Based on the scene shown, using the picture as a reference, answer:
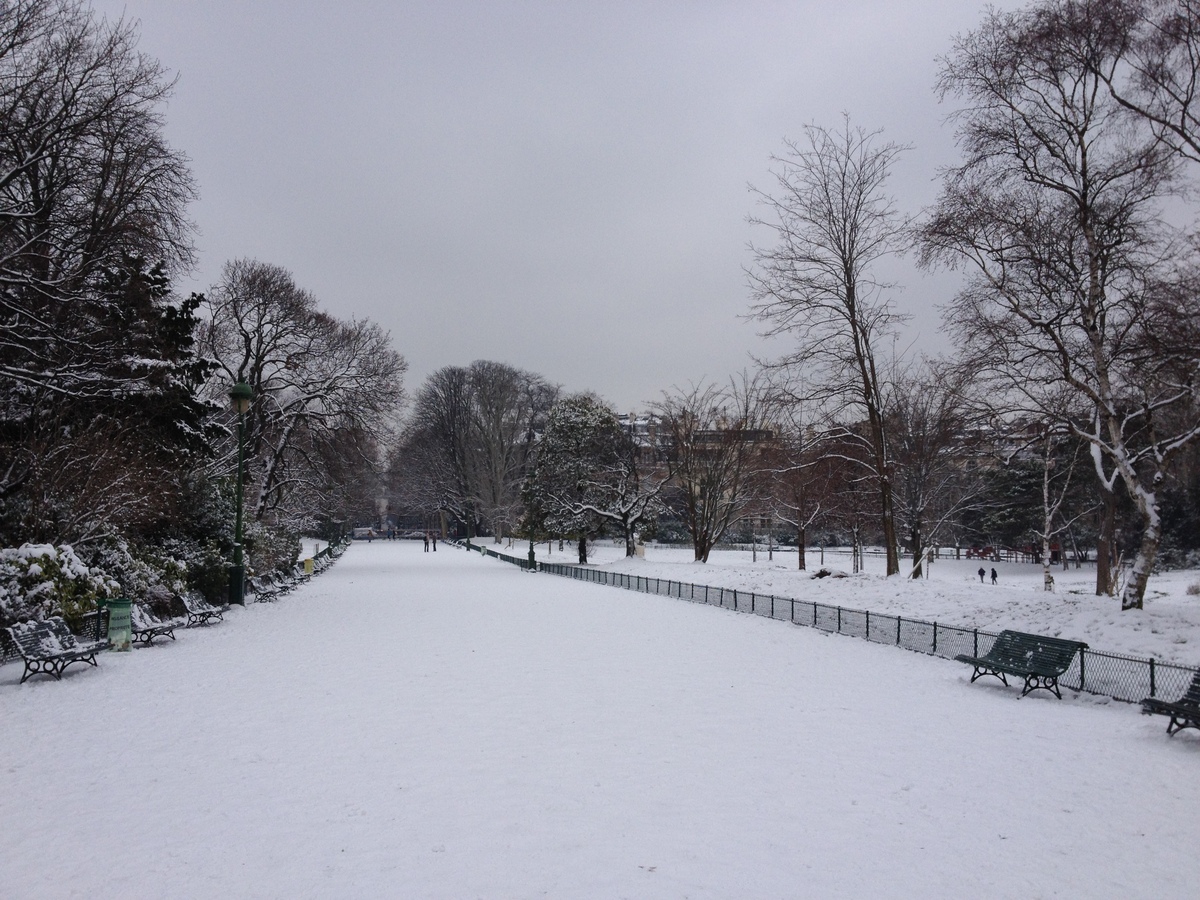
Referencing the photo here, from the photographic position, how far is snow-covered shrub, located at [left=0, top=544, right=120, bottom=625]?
39.5 feet

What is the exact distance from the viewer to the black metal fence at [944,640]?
10.5 meters

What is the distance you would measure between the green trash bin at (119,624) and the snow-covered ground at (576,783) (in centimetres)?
48

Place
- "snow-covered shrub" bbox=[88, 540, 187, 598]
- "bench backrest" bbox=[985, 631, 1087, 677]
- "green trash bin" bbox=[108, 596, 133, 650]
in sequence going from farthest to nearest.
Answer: "snow-covered shrub" bbox=[88, 540, 187, 598] → "green trash bin" bbox=[108, 596, 133, 650] → "bench backrest" bbox=[985, 631, 1087, 677]

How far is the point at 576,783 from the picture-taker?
6.72 metres

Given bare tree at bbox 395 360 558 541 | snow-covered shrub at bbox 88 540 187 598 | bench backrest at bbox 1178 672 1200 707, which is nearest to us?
bench backrest at bbox 1178 672 1200 707

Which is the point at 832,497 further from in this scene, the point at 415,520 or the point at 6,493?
the point at 415,520

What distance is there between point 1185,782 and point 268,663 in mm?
12275

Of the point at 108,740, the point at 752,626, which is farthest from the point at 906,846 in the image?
the point at 752,626

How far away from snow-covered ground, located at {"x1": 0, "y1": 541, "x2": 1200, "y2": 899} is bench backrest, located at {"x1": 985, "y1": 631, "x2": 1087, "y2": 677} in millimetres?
502

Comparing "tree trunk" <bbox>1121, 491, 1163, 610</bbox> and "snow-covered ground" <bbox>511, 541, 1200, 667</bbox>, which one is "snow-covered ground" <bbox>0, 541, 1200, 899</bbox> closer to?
"snow-covered ground" <bbox>511, 541, 1200, 667</bbox>

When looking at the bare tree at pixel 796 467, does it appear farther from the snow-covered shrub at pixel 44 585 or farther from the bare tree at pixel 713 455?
the snow-covered shrub at pixel 44 585

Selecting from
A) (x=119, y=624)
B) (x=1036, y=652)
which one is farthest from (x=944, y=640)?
(x=119, y=624)

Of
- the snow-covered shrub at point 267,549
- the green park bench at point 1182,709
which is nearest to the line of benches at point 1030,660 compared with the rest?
the green park bench at point 1182,709

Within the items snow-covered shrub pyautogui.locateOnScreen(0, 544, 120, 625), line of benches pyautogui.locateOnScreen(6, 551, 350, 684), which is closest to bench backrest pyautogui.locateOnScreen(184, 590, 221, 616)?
line of benches pyautogui.locateOnScreen(6, 551, 350, 684)
